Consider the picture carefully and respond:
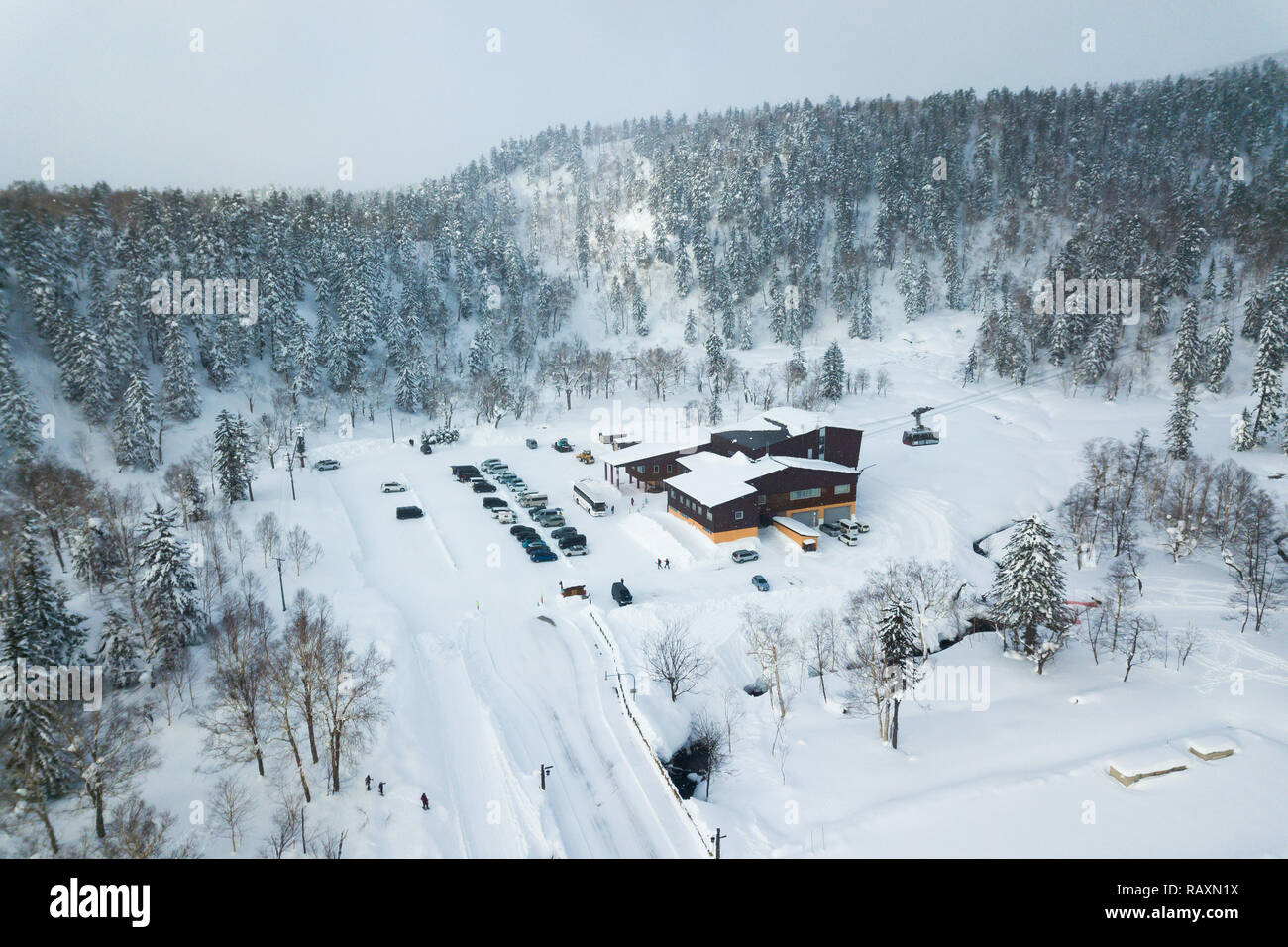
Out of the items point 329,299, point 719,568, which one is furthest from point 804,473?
point 329,299

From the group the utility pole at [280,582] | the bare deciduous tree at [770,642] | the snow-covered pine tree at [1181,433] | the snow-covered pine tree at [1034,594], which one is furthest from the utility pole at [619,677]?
the snow-covered pine tree at [1181,433]

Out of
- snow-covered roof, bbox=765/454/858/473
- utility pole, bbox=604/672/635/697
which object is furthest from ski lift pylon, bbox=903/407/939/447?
utility pole, bbox=604/672/635/697

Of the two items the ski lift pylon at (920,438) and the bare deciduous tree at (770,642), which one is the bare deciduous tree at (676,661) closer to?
the bare deciduous tree at (770,642)

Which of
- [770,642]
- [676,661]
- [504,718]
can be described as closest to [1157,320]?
[770,642]

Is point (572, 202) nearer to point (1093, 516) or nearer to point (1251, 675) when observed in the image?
point (1093, 516)

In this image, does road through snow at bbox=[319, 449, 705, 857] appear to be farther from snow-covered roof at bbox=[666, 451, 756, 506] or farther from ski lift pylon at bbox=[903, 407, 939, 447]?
ski lift pylon at bbox=[903, 407, 939, 447]
